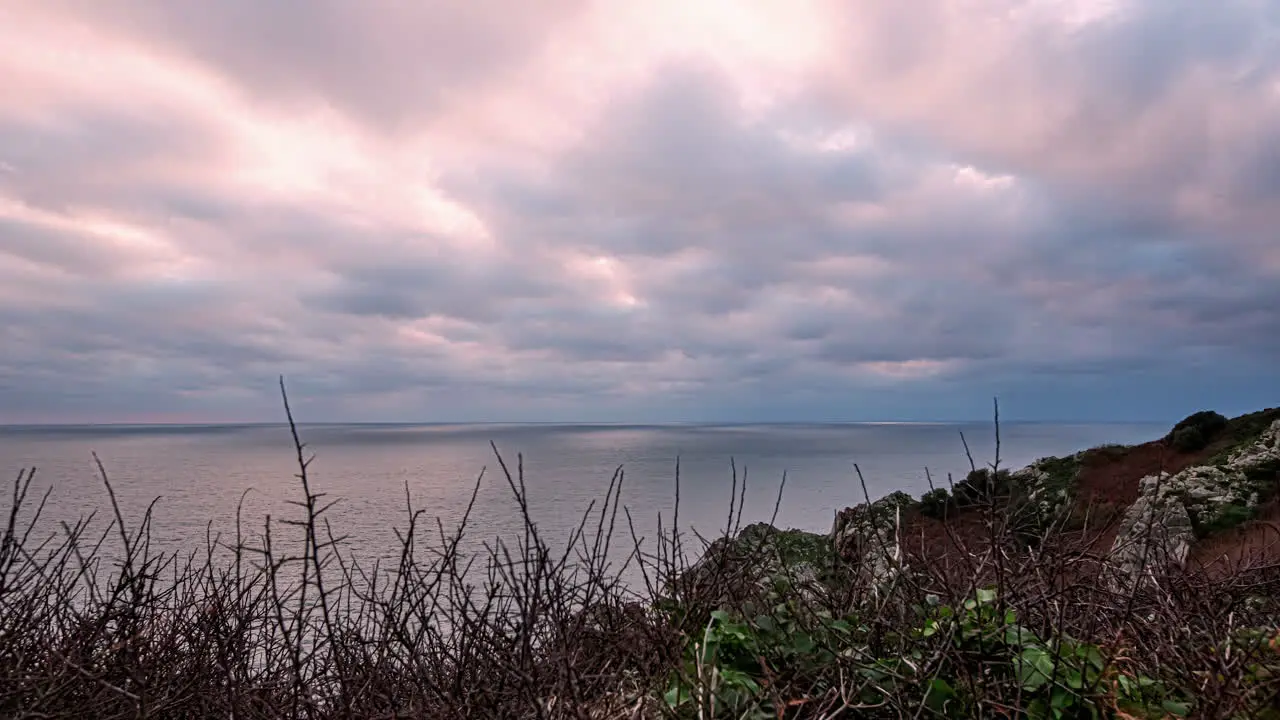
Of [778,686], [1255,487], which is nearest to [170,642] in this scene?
[778,686]

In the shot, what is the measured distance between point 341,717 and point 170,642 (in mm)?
3306

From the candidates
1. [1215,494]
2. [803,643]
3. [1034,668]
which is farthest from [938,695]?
[1215,494]

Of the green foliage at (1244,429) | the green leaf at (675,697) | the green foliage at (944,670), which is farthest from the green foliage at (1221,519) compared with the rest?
the green leaf at (675,697)

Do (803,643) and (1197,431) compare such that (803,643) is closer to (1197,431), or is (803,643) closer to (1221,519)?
(1221,519)

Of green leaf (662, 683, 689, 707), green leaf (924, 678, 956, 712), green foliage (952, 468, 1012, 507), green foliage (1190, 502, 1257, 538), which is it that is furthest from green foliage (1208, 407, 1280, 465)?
green leaf (662, 683, 689, 707)

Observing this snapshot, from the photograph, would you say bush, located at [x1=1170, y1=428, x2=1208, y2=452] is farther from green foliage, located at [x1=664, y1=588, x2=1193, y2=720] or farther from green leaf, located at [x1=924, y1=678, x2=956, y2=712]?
green leaf, located at [x1=924, y1=678, x2=956, y2=712]

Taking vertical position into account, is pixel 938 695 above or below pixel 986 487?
below

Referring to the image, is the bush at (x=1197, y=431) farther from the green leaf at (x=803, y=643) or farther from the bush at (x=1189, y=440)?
the green leaf at (x=803, y=643)

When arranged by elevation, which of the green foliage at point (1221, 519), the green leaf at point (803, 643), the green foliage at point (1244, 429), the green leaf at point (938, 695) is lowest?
the green foliage at point (1221, 519)

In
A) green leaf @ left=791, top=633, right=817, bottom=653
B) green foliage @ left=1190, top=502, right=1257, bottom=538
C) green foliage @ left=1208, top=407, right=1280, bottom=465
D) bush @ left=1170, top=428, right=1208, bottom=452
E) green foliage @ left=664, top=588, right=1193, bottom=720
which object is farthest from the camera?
bush @ left=1170, top=428, right=1208, bottom=452

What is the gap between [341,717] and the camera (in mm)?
3846

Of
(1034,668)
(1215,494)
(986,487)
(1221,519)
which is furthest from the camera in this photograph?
(1215,494)

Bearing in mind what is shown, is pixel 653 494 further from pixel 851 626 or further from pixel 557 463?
pixel 851 626

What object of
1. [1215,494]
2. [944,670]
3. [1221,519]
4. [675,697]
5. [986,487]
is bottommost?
[1221,519]
